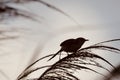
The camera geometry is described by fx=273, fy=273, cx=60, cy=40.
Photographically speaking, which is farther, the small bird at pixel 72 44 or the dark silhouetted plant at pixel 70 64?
the small bird at pixel 72 44

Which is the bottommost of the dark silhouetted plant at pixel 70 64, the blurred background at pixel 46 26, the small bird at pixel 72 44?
the dark silhouetted plant at pixel 70 64

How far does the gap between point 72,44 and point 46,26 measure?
0.16 meters

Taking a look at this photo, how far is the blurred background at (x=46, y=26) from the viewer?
1.15 metres

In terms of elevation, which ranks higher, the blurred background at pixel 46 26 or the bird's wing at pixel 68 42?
the blurred background at pixel 46 26

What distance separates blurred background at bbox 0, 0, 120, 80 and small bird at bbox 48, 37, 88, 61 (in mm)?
24

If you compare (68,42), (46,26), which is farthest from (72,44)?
(46,26)

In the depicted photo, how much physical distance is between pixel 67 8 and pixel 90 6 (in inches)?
3.9

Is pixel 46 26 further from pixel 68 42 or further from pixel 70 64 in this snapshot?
pixel 70 64

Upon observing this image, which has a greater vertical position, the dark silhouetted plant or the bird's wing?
the bird's wing

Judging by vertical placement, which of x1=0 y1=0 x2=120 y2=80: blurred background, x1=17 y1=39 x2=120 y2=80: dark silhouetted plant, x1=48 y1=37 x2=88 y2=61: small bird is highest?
x1=0 y1=0 x2=120 y2=80: blurred background

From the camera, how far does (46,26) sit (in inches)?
46.1

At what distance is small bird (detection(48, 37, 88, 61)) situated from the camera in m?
1.07

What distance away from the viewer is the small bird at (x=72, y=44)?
1072 millimetres

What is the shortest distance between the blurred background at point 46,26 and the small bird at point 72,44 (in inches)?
1.0
